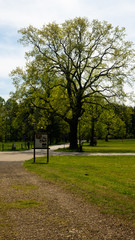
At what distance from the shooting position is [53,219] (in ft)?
17.4

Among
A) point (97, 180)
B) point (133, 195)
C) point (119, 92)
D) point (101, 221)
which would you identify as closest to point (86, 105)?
point (119, 92)

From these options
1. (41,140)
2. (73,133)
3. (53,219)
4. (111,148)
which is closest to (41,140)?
(41,140)

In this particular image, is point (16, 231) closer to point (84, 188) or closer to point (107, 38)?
point (84, 188)

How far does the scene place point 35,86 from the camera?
107ft

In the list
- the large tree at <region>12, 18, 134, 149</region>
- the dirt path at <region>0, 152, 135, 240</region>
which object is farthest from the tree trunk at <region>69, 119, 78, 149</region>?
the dirt path at <region>0, 152, 135, 240</region>

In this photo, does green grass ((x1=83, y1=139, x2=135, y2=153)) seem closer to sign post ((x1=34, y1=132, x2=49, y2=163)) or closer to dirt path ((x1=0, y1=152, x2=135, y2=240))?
sign post ((x1=34, y1=132, x2=49, y2=163))

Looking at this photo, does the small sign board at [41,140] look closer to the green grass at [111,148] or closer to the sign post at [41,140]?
the sign post at [41,140]

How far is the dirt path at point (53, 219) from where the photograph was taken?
14.8ft

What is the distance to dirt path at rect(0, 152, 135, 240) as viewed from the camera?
4.50 metres

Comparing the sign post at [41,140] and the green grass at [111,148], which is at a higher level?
the sign post at [41,140]

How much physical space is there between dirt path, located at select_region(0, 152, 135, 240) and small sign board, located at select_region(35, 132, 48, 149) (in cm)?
892

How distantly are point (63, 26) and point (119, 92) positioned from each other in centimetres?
1021

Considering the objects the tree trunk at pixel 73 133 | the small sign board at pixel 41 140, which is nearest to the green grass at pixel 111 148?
the tree trunk at pixel 73 133

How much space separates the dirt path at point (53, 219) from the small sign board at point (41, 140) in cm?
892
